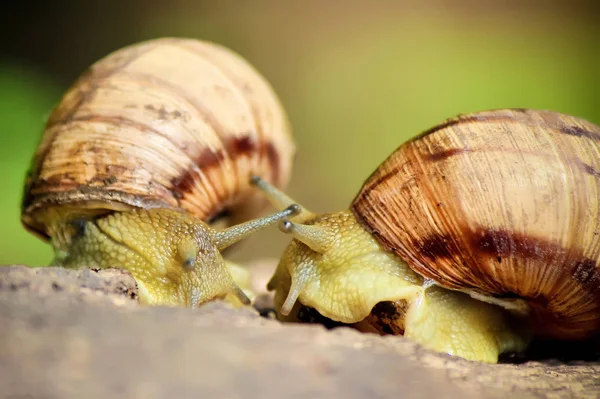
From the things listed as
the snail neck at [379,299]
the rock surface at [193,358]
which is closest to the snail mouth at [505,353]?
the snail neck at [379,299]

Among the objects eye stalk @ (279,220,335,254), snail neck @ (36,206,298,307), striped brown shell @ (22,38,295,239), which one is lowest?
snail neck @ (36,206,298,307)

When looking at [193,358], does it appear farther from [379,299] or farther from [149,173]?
[149,173]

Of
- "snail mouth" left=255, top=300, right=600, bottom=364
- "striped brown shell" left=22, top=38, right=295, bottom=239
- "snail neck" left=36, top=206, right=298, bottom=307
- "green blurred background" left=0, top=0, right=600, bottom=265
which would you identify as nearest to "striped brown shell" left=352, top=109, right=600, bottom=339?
"snail mouth" left=255, top=300, right=600, bottom=364

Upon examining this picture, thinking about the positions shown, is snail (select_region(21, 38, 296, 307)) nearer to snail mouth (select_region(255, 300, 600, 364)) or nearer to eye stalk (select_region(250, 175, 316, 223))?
eye stalk (select_region(250, 175, 316, 223))

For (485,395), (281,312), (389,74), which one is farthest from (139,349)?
(389,74)

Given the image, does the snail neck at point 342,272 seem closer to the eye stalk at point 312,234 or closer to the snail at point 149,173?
the eye stalk at point 312,234

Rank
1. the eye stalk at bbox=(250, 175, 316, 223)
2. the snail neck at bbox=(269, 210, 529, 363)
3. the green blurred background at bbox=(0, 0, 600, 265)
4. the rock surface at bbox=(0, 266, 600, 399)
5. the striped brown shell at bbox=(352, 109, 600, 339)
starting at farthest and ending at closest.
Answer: the green blurred background at bbox=(0, 0, 600, 265)
the eye stalk at bbox=(250, 175, 316, 223)
the snail neck at bbox=(269, 210, 529, 363)
the striped brown shell at bbox=(352, 109, 600, 339)
the rock surface at bbox=(0, 266, 600, 399)

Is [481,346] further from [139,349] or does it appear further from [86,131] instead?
[86,131]
